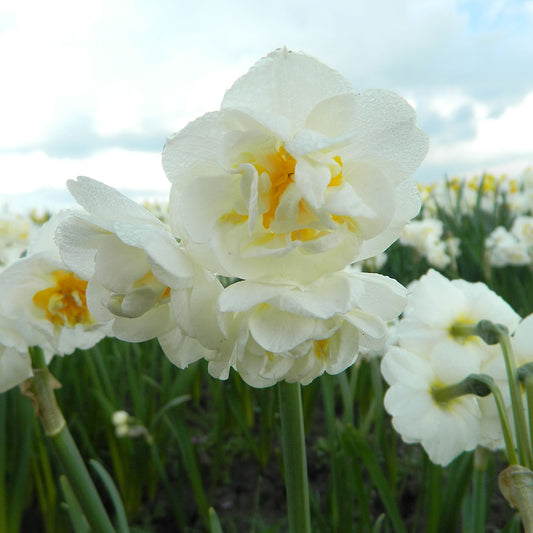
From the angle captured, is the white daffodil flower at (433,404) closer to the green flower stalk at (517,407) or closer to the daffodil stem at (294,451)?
the green flower stalk at (517,407)

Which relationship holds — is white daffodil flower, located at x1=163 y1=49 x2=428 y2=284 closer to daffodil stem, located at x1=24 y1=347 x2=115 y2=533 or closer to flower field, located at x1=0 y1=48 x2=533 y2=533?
flower field, located at x1=0 y1=48 x2=533 y2=533

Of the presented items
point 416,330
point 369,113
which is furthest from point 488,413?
point 369,113

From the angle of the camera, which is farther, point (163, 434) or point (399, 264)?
point (399, 264)

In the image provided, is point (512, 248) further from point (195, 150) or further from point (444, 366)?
point (195, 150)

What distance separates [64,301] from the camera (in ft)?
3.15

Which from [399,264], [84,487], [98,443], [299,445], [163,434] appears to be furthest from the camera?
[399,264]

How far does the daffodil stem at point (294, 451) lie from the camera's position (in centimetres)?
64

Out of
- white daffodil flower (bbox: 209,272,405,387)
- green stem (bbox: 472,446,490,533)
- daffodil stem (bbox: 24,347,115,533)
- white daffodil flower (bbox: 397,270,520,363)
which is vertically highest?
white daffodil flower (bbox: 397,270,520,363)

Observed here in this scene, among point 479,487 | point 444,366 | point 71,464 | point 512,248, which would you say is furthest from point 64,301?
point 512,248

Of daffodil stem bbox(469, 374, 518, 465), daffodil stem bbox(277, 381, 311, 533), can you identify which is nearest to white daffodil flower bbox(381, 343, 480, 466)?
daffodil stem bbox(469, 374, 518, 465)

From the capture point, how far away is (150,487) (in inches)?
86.8

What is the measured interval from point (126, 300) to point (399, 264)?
399cm

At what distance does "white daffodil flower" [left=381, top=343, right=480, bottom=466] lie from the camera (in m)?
0.94

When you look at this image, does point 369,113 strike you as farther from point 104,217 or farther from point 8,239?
point 8,239
